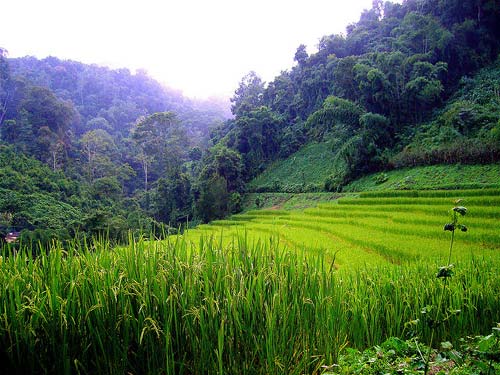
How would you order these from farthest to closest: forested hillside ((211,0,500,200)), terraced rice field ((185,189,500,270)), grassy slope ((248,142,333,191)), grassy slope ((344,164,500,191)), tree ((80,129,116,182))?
tree ((80,129,116,182)) < grassy slope ((248,142,333,191)) < forested hillside ((211,0,500,200)) < grassy slope ((344,164,500,191)) < terraced rice field ((185,189,500,270))

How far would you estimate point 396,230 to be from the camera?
11.1 m

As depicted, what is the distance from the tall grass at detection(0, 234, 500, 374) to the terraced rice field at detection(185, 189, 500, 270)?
3.24 metres

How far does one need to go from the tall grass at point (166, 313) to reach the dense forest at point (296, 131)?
11991 mm

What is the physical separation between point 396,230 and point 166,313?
10.7 m

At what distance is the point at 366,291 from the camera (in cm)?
333

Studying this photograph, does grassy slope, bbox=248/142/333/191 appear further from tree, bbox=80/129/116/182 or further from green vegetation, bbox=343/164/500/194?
tree, bbox=80/129/116/182

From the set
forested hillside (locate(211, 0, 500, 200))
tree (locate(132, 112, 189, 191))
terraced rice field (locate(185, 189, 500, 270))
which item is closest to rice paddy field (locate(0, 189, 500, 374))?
terraced rice field (locate(185, 189, 500, 270))

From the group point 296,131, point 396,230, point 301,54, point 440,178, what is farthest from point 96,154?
point 396,230

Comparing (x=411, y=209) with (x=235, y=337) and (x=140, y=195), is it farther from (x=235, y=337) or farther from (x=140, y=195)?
(x=140, y=195)

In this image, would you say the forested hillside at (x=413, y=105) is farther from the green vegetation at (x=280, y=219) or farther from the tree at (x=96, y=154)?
the tree at (x=96, y=154)

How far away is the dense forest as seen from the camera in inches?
905

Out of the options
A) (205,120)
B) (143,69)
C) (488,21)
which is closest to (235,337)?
(488,21)

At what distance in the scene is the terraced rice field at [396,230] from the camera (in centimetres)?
853

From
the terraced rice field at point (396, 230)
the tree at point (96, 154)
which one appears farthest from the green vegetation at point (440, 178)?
the tree at point (96, 154)
